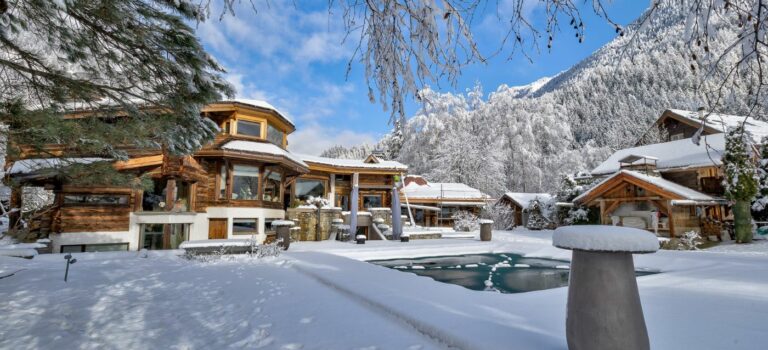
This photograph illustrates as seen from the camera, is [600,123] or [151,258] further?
[600,123]

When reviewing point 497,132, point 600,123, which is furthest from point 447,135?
point 600,123

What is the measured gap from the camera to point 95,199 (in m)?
11.3

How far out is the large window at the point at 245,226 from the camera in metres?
14.3

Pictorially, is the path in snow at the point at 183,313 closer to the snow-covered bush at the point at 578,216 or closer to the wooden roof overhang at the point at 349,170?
the wooden roof overhang at the point at 349,170

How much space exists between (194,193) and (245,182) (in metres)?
2.01

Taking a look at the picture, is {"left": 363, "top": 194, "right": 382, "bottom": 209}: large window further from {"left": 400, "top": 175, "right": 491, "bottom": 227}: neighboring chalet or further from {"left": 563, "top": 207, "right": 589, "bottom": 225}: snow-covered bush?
{"left": 563, "top": 207, "right": 589, "bottom": 225}: snow-covered bush

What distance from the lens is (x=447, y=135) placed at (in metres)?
34.7

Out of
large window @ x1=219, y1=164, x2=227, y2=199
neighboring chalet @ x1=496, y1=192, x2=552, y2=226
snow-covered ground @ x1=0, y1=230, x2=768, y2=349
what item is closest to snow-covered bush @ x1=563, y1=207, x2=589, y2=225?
neighboring chalet @ x1=496, y1=192, x2=552, y2=226

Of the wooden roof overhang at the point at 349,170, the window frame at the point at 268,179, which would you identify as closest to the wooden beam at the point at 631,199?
the wooden roof overhang at the point at 349,170

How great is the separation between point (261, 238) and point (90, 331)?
35.3 feet

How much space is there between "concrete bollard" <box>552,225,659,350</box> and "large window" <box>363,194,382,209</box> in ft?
63.7

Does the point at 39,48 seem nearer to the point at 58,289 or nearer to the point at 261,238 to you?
the point at 58,289

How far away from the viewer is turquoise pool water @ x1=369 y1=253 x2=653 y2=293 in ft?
26.5

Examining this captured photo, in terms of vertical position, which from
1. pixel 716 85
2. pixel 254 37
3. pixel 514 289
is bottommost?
pixel 514 289
